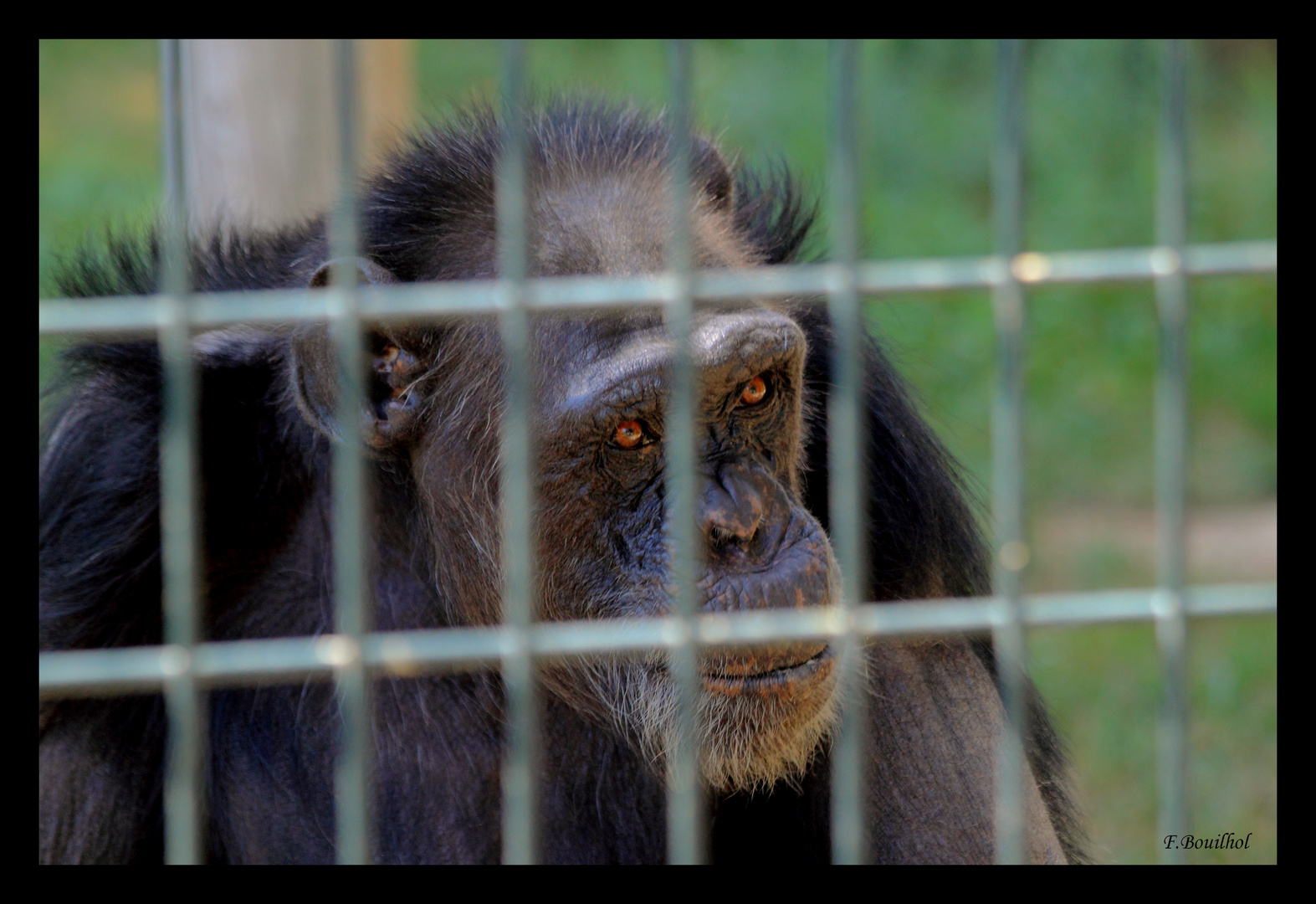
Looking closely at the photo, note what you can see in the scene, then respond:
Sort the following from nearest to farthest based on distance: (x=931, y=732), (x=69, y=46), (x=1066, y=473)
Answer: (x=931, y=732), (x=1066, y=473), (x=69, y=46)

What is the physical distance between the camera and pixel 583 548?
10.2 ft

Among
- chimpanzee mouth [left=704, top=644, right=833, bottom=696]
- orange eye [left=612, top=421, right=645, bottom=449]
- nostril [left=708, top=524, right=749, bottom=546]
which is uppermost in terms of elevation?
orange eye [left=612, top=421, right=645, bottom=449]

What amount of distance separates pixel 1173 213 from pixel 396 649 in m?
1.18

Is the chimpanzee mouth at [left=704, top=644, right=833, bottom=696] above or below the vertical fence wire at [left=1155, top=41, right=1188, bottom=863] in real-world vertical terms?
below

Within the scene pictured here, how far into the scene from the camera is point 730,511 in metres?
2.91

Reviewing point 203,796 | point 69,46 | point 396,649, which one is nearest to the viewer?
point 396,649

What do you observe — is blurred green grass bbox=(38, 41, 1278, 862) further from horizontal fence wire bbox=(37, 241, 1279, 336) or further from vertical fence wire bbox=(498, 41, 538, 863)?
vertical fence wire bbox=(498, 41, 538, 863)

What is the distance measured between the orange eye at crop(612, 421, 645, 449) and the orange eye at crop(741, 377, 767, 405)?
25cm

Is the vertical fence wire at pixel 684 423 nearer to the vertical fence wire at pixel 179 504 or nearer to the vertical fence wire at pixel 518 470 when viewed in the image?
the vertical fence wire at pixel 518 470

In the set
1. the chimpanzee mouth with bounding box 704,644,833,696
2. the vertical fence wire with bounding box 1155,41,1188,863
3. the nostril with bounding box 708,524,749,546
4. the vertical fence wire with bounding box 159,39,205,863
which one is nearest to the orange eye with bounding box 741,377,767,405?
the nostril with bounding box 708,524,749,546

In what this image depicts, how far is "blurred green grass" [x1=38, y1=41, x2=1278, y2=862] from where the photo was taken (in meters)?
5.51

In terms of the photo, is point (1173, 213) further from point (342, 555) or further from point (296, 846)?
point (296, 846)

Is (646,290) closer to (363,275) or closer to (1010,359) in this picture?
(1010,359)

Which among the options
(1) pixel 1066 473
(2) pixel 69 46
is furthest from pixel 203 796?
(2) pixel 69 46
